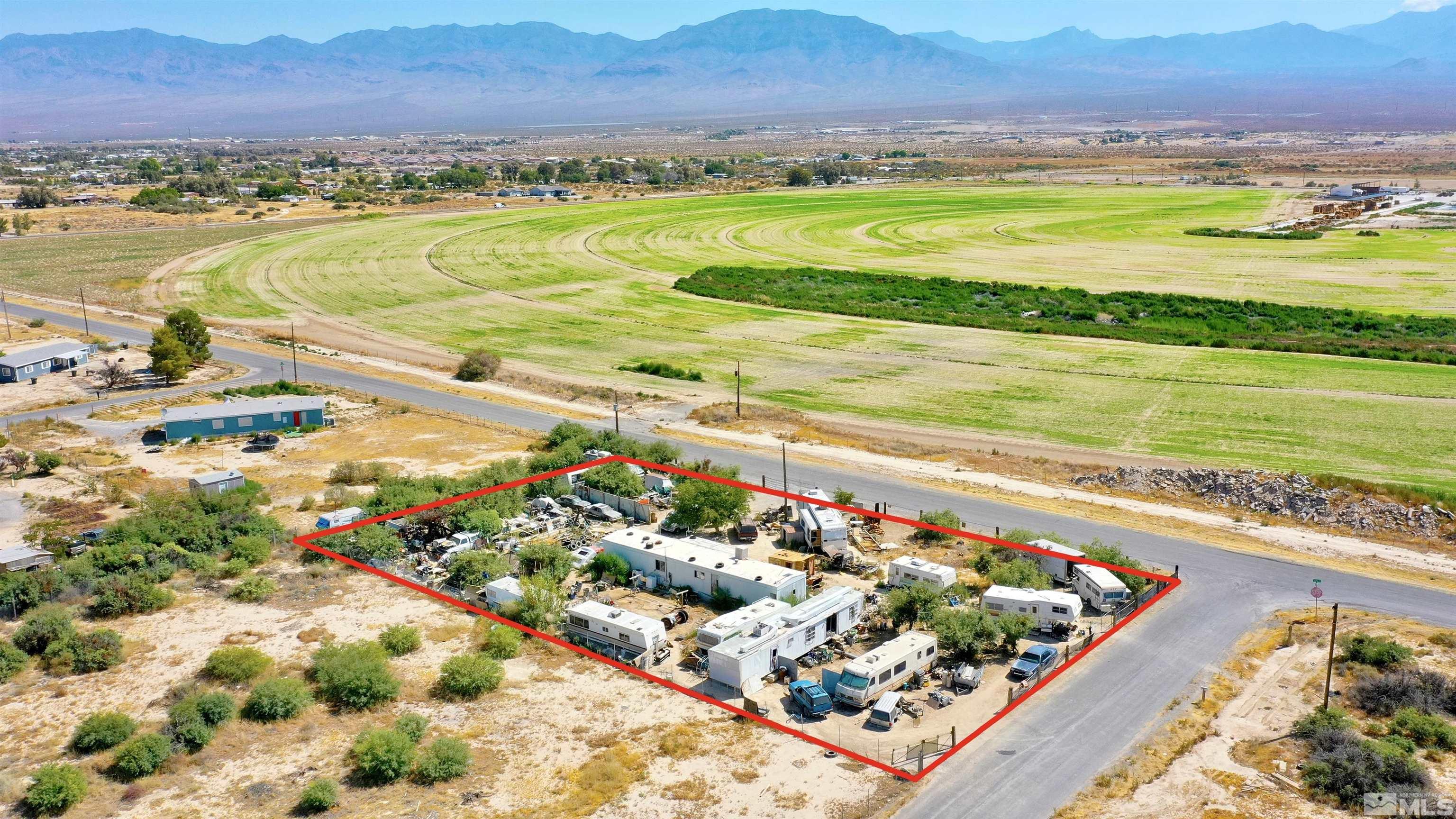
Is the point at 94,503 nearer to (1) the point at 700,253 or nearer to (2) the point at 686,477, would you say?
(2) the point at 686,477

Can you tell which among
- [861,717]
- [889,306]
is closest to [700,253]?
[889,306]

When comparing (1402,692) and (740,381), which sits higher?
(740,381)

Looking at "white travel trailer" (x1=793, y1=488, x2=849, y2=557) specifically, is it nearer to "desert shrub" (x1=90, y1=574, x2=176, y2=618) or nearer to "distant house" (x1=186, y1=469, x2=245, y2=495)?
"desert shrub" (x1=90, y1=574, x2=176, y2=618)

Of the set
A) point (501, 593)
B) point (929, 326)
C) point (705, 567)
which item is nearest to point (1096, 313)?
point (929, 326)

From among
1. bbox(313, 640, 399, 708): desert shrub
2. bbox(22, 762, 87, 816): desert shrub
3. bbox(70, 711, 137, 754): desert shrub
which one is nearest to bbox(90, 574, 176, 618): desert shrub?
bbox(70, 711, 137, 754): desert shrub

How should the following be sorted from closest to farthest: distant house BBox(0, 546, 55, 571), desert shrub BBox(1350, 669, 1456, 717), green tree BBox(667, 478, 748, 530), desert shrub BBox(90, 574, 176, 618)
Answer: desert shrub BBox(1350, 669, 1456, 717) < desert shrub BBox(90, 574, 176, 618) < distant house BBox(0, 546, 55, 571) < green tree BBox(667, 478, 748, 530)

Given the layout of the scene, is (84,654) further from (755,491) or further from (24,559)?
(755,491)
